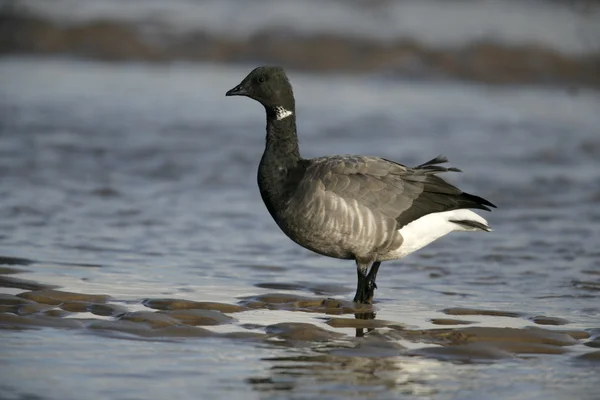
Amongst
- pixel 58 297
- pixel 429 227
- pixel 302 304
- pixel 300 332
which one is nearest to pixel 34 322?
pixel 58 297

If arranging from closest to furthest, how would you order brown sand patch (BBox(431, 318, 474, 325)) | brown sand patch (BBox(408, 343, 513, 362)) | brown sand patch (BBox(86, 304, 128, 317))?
brown sand patch (BBox(408, 343, 513, 362)), brown sand patch (BBox(86, 304, 128, 317)), brown sand patch (BBox(431, 318, 474, 325))

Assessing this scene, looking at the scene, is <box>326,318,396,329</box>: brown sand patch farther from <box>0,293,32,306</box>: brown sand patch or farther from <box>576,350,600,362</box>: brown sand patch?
<box>0,293,32,306</box>: brown sand patch

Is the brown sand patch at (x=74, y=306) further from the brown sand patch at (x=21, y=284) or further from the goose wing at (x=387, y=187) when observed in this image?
the goose wing at (x=387, y=187)

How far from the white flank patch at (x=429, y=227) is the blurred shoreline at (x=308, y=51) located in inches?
572

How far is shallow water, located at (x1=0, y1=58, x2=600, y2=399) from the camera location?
6.36 metres

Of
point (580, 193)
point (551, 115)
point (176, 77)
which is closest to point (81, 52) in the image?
point (176, 77)

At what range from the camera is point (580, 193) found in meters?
13.3

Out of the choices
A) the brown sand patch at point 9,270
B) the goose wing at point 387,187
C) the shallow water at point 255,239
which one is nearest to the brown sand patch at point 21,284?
the shallow water at point 255,239

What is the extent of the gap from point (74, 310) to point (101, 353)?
117 centimetres

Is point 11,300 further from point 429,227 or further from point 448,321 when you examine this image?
point 429,227

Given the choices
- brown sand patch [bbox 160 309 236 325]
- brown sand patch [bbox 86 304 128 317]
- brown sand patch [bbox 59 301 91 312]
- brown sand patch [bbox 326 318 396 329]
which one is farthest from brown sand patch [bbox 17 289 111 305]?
brown sand patch [bbox 326 318 396 329]

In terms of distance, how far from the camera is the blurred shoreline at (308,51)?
23.2 meters

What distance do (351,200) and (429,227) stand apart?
72cm

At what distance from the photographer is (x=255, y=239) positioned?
35.6ft
